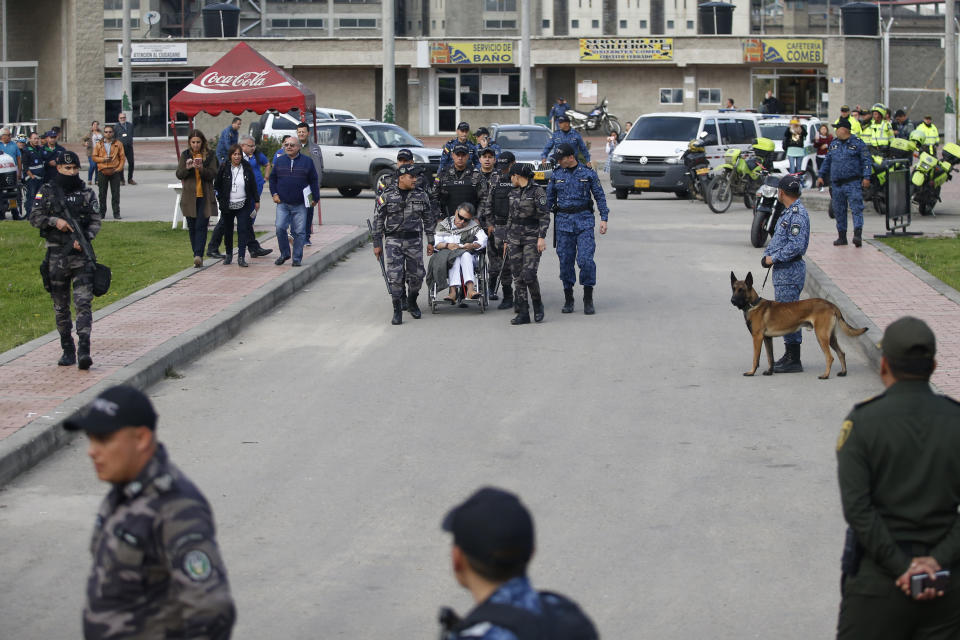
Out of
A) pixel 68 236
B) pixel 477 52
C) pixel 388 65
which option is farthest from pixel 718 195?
pixel 477 52

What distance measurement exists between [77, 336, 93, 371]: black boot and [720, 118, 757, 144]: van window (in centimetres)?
2133

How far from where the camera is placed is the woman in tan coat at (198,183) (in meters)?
17.6

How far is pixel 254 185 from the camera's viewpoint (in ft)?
57.7

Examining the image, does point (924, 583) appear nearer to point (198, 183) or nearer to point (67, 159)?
point (67, 159)

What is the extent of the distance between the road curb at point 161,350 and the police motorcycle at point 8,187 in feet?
23.2

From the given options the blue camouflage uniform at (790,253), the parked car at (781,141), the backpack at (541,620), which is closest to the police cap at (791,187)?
the blue camouflage uniform at (790,253)

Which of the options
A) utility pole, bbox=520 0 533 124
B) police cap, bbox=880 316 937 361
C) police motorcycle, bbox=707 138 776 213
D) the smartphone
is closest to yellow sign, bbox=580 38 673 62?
utility pole, bbox=520 0 533 124

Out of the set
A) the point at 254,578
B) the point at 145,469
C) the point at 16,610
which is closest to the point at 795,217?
the point at 254,578

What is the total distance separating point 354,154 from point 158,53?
3232 centimetres

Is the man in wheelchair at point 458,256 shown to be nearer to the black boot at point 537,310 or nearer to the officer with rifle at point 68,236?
the black boot at point 537,310

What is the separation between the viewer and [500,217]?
50.5 feet

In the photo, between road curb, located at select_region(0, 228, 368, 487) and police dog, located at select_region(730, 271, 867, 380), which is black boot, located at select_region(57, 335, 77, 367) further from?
police dog, located at select_region(730, 271, 867, 380)

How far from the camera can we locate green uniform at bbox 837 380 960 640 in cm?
419

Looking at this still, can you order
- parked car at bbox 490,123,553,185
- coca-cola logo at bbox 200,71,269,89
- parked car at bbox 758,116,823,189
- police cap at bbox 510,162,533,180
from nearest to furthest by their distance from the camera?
police cap at bbox 510,162,533,180 → coca-cola logo at bbox 200,71,269,89 → parked car at bbox 490,123,553,185 → parked car at bbox 758,116,823,189
